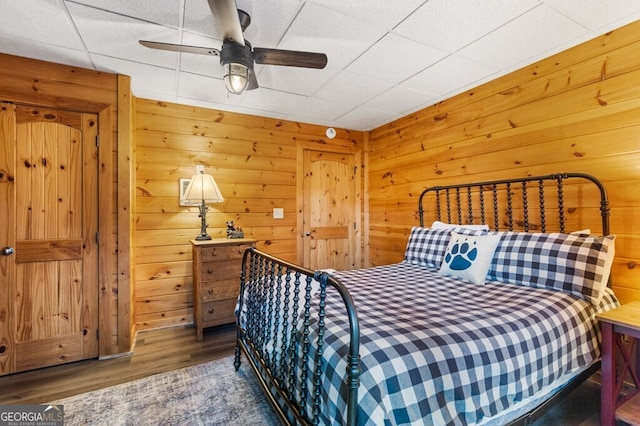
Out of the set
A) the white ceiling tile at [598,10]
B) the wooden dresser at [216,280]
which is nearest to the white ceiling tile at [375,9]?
the white ceiling tile at [598,10]

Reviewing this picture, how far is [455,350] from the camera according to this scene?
1.19m

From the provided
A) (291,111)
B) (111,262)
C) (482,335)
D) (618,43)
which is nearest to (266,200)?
(291,111)

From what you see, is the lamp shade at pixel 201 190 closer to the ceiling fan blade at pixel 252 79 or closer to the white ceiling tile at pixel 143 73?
the white ceiling tile at pixel 143 73

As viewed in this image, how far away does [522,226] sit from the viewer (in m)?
2.50

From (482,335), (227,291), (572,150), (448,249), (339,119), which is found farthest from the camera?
(339,119)

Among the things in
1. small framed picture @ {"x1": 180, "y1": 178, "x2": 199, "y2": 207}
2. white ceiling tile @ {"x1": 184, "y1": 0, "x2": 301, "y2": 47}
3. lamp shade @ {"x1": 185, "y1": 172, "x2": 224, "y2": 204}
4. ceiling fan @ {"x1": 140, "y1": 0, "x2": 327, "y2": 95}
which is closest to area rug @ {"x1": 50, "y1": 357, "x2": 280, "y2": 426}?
lamp shade @ {"x1": 185, "y1": 172, "x2": 224, "y2": 204}

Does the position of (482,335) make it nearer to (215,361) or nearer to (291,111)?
(215,361)

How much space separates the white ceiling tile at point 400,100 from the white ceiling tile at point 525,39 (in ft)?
2.30

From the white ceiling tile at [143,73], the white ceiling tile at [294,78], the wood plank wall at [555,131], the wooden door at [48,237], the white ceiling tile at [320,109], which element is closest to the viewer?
the wood plank wall at [555,131]

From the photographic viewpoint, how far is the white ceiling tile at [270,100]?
9.75ft

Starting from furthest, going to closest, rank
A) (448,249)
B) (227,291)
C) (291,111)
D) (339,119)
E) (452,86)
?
(339,119), (291,111), (227,291), (452,86), (448,249)

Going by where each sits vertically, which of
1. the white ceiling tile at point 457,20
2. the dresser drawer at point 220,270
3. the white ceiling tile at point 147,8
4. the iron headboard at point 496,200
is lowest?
the dresser drawer at point 220,270

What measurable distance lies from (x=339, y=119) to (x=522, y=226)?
240 centimetres

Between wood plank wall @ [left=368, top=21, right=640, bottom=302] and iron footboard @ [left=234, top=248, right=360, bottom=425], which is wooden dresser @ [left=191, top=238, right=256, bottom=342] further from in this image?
wood plank wall @ [left=368, top=21, right=640, bottom=302]
